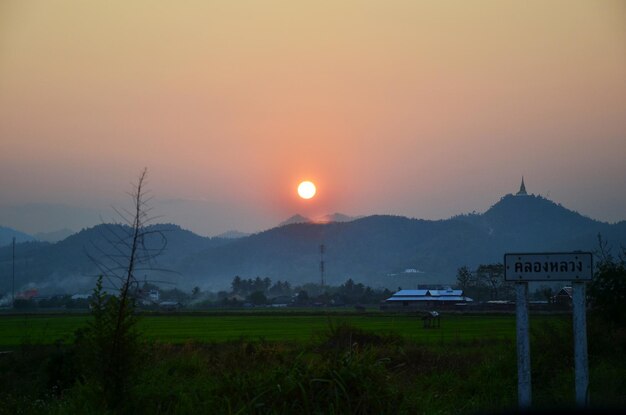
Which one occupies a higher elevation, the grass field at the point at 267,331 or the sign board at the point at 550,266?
the sign board at the point at 550,266

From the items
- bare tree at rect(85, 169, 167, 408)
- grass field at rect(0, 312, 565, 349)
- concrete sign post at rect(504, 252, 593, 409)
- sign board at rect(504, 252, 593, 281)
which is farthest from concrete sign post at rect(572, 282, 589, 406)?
grass field at rect(0, 312, 565, 349)

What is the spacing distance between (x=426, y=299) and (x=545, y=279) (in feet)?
374

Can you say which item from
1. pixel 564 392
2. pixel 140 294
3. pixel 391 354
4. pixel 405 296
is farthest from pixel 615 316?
pixel 405 296

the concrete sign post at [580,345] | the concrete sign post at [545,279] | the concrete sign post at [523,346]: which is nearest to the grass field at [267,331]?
the concrete sign post at [580,345]

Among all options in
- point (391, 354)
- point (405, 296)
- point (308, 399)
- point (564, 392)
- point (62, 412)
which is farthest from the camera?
point (405, 296)

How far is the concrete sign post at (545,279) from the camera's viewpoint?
10.5 meters

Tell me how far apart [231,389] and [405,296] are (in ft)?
403

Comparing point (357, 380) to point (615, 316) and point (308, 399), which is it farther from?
point (615, 316)

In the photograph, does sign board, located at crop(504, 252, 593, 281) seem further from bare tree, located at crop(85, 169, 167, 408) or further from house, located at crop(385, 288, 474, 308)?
house, located at crop(385, 288, 474, 308)

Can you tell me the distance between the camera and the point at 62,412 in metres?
11.2

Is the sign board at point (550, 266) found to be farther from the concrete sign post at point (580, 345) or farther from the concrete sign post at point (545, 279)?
the concrete sign post at point (580, 345)

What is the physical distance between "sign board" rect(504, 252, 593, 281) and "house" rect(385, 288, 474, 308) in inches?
3919

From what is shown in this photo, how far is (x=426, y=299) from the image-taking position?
4845 inches

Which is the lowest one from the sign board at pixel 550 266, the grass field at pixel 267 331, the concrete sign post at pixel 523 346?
the grass field at pixel 267 331
